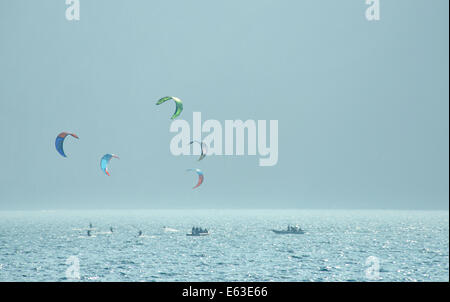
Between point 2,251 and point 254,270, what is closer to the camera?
point 254,270

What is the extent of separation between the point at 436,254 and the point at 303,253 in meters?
22.6

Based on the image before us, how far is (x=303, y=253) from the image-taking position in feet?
290

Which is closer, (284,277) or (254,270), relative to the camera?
(284,277)

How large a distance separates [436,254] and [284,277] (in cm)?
4493
